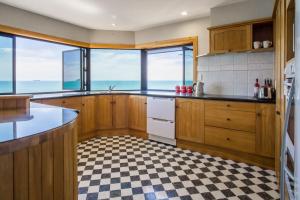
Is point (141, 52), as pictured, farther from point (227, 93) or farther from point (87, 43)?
point (227, 93)

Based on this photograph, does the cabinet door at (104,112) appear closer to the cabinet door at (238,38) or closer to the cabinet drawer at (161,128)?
the cabinet drawer at (161,128)

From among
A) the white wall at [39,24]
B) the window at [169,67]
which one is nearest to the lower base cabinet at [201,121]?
the window at [169,67]

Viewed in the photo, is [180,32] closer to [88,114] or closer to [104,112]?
[104,112]

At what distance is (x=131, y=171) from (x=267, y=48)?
2460 millimetres

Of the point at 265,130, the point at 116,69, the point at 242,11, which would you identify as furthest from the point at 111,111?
the point at 242,11

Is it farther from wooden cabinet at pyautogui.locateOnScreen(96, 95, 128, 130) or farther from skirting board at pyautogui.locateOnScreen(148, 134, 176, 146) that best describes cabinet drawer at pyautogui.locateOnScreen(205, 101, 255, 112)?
wooden cabinet at pyautogui.locateOnScreen(96, 95, 128, 130)

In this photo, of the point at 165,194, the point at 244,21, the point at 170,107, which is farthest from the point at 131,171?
the point at 244,21

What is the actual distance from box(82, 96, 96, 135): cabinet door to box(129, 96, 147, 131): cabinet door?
0.76 metres

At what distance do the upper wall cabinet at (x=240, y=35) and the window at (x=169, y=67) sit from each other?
834 mm

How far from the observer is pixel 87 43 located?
178 inches

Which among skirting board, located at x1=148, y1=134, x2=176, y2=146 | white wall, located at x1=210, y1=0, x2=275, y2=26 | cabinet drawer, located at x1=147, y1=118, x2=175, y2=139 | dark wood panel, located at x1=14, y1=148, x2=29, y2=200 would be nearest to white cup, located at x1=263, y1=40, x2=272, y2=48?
white wall, located at x1=210, y1=0, x2=275, y2=26

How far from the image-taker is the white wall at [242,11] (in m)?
2.97

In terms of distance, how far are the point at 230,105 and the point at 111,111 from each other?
2.37m

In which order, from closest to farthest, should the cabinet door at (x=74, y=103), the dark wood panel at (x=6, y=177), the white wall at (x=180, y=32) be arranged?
the dark wood panel at (x=6, y=177), the cabinet door at (x=74, y=103), the white wall at (x=180, y=32)
